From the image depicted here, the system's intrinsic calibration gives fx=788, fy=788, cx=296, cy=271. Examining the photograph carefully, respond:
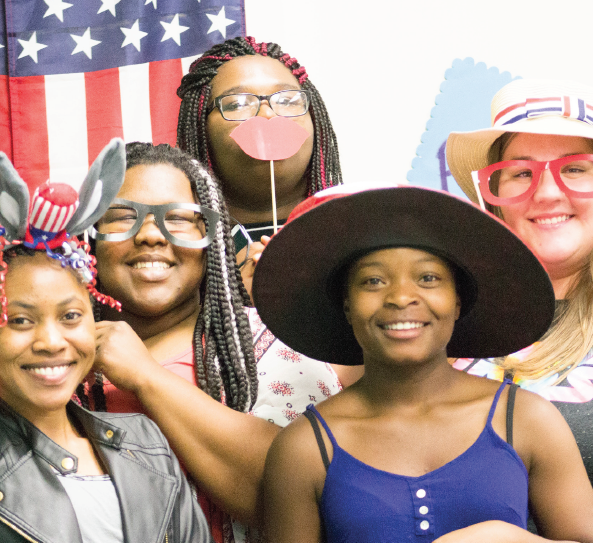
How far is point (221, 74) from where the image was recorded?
8.42 ft

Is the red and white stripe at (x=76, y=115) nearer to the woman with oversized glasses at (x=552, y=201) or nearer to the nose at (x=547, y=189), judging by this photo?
the woman with oversized glasses at (x=552, y=201)

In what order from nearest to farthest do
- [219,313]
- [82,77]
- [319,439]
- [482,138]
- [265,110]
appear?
[319,439]
[219,313]
[482,138]
[265,110]
[82,77]

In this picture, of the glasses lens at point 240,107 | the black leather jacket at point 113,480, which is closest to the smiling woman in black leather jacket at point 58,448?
the black leather jacket at point 113,480

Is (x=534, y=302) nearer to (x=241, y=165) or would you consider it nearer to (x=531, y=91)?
(x=531, y=91)

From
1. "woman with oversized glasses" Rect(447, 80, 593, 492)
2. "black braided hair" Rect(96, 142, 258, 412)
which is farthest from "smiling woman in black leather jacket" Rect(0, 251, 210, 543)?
"woman with oversized glasses" Rect(447, 80, 593, 492)

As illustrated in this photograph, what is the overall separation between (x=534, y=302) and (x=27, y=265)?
951mm

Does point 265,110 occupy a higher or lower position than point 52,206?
higher

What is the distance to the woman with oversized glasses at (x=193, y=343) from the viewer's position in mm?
1643

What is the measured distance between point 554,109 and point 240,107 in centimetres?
94

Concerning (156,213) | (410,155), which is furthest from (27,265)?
(410,155)

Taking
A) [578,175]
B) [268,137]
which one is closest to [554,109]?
[578,175]

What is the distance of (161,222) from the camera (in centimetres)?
182

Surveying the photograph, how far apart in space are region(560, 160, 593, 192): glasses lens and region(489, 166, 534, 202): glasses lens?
0.08m

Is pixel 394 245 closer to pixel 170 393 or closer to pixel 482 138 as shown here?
pixel 170 393
